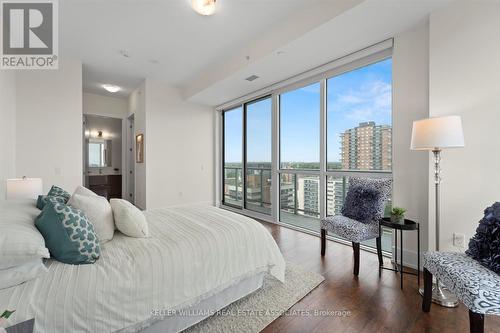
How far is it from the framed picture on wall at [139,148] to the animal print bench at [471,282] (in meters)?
5.18

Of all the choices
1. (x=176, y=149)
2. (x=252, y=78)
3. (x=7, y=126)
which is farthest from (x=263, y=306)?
(x=176, y=149)

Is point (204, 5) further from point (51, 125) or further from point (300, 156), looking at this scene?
point (51, 125)

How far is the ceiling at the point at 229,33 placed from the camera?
2.32m

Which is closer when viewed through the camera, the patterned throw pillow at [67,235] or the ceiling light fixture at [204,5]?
the patterned throw pillow at [67,235]

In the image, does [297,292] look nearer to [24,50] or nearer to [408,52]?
[408,52]

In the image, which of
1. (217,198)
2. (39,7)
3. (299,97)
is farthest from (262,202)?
(39,7)

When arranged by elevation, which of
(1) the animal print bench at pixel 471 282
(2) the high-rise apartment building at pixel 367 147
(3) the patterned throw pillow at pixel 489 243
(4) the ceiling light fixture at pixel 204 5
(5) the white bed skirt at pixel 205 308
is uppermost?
(4) the ceiling light fixture at pixel 204 5

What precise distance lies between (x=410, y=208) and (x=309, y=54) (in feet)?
7.44

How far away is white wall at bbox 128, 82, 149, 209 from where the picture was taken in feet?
16.0

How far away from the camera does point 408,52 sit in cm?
248

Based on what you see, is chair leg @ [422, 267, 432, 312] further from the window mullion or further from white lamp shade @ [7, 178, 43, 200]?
white lamp shade @ [7, 178, 43, 200]

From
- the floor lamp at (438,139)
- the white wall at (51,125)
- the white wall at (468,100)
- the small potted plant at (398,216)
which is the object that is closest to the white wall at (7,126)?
the white wall at (51,125)

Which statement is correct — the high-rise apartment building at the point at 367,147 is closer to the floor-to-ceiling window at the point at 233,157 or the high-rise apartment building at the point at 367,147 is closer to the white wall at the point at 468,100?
the white wall at the point at 468,100

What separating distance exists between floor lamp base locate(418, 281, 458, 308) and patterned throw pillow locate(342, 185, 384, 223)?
743mm
